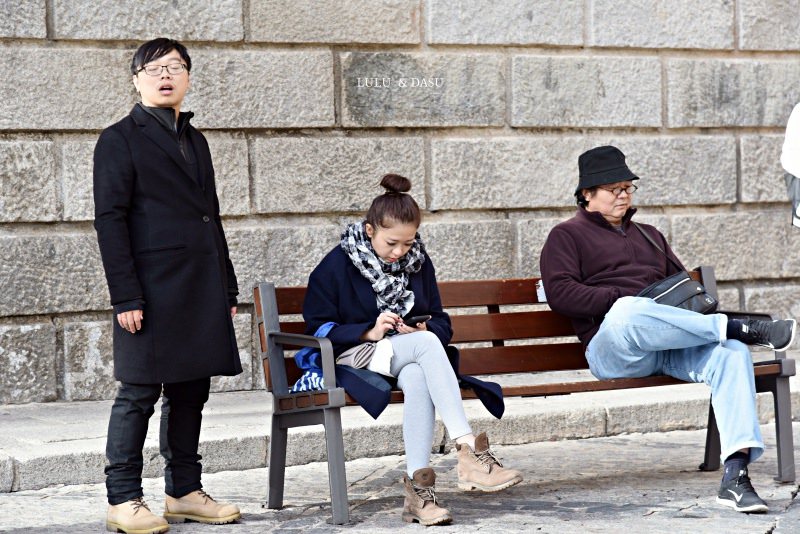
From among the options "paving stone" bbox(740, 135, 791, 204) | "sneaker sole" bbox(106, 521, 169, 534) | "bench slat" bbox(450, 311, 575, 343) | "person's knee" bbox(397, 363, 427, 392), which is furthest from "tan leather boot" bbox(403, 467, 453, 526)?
"paving stone" bbox(740, 135, 791, 204)

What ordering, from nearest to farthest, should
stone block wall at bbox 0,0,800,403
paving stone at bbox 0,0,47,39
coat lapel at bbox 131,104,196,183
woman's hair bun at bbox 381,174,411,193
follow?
coat lapel at bbox 131,104,196,183 < woman's hair bun at bbox 381,174,411,193 < paving stone at bbox 0,0,47,39 < stone block wall at bbox 0,0,800,403

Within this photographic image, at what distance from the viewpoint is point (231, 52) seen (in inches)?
281

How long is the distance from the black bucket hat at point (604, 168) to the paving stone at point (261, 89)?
84.4 inches

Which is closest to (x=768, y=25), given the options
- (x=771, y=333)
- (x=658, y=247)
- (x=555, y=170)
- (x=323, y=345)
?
(x=555, y=170)

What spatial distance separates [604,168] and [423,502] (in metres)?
1.76

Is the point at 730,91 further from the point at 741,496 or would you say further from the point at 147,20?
the point at 741,496

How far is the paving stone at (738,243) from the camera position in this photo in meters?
8.12

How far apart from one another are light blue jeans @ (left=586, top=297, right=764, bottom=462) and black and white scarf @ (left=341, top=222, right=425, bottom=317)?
2.70 ft

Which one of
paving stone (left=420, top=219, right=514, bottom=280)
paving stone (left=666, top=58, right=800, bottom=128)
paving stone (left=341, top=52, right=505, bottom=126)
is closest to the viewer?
paving stone (left=341, top=52, right=505, bottom=126)

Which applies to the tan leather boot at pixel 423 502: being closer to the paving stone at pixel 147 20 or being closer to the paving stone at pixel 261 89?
the paving stone at pixel 261 89

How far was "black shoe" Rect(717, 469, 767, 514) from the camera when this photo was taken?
4.67 meters

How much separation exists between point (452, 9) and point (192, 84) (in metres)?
1.60

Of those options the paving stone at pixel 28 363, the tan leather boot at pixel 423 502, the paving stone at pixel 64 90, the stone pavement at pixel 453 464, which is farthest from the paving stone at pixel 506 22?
the tan leather boot at pixel 423 502

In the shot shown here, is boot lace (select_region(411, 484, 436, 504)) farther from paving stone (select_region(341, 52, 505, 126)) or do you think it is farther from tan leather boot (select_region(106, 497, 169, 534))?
paving stone (select_region(341, 52, 505, 126))
